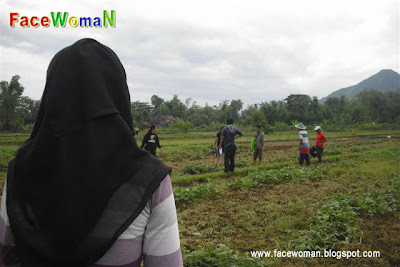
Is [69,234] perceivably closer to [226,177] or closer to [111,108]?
[111,108]

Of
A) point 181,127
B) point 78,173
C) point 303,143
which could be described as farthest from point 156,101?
point 78,173

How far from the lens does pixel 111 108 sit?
105 cm

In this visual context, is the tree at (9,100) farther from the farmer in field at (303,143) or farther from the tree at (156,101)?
the tree at (156,101)

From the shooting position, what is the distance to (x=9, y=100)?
21.0 meters

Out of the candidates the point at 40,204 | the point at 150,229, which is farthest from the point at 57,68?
the point at 150,229

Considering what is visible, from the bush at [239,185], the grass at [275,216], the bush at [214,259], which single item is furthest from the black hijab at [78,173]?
the bush at [239,185]

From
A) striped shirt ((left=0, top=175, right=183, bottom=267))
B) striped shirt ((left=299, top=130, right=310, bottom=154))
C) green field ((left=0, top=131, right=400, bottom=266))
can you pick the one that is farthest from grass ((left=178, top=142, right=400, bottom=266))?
striped shirt ((left=0, top=175, right=183, bottom=267))

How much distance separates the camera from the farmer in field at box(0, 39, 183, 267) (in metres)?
0.98

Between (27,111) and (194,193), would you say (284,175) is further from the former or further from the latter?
(27,111)

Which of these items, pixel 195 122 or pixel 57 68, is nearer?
pixel 57 68

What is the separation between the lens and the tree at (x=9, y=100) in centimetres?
2070

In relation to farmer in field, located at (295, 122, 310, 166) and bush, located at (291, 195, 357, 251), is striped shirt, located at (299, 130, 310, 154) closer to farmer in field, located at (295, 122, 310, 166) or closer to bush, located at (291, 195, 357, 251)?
farmer in field, located at (295, 122, 310, 166)

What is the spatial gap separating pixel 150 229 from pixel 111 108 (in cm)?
51

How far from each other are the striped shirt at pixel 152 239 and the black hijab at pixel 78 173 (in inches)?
1.7
